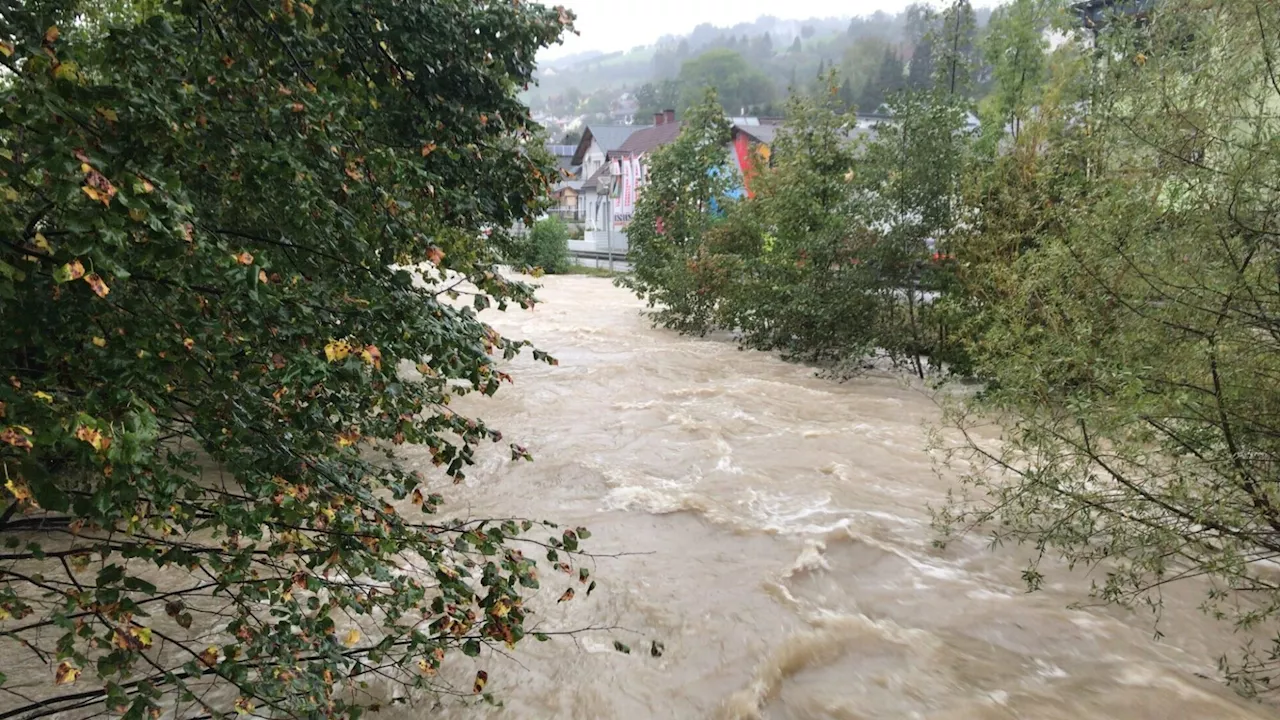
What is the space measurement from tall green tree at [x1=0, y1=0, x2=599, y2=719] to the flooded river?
5.32ft

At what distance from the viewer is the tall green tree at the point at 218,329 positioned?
6.20 ft

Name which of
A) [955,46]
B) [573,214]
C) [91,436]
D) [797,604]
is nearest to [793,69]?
[573,214]

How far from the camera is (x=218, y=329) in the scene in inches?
87.1

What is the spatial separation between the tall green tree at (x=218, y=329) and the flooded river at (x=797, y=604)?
162cm

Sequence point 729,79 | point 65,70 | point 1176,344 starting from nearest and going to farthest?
point 65,70, point 1176,344, point 729,79

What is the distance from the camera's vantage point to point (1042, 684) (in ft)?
14.3

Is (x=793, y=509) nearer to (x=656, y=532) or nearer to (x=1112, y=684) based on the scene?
(x=656, y=532)

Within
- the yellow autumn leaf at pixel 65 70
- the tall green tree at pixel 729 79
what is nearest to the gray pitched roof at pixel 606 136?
the tall green tree at pixel 729 79

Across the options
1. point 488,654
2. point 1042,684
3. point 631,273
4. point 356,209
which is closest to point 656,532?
point 488,654

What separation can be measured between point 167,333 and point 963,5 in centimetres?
1273

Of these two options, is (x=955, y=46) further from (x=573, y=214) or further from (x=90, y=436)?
(x=573, y=214)

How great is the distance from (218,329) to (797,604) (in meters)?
4.16

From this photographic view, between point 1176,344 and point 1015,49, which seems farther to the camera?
point 1015,49

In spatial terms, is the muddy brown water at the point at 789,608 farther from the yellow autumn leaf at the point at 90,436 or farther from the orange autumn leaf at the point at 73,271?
the orange autumn leaf at the point at 73,271
